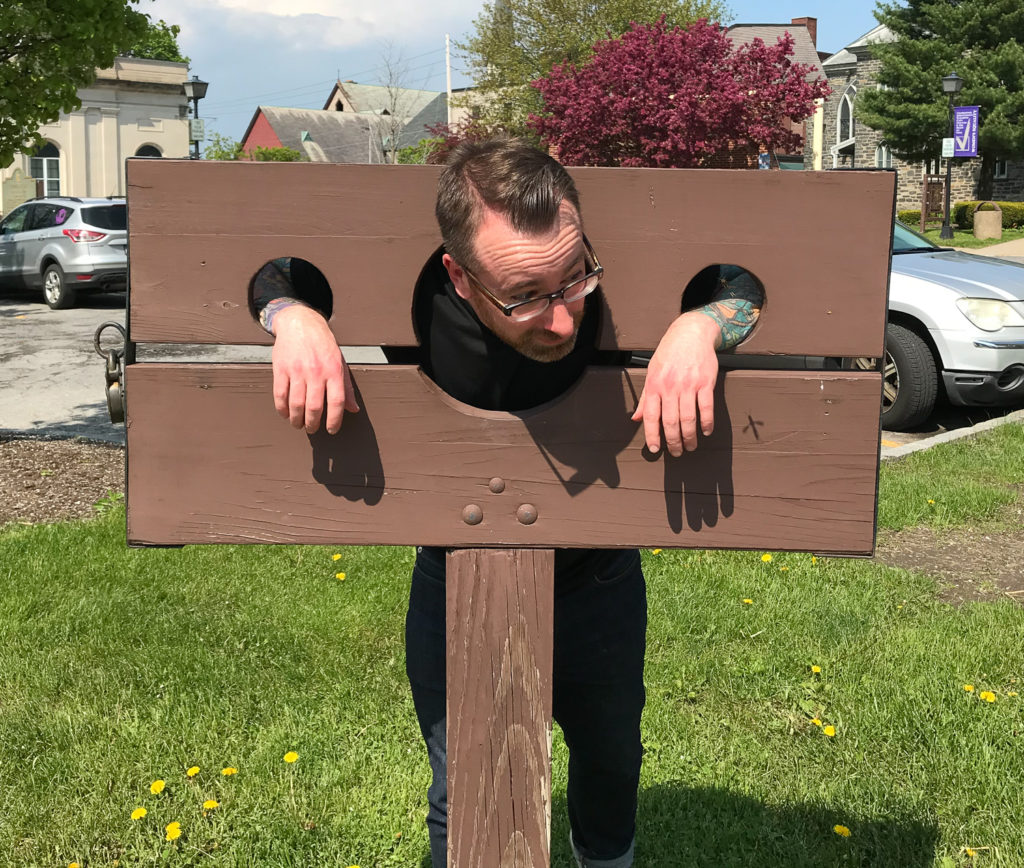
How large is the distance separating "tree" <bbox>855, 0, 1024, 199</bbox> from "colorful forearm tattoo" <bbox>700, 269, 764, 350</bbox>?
106 feet

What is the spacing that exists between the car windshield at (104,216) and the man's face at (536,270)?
14.5 metres

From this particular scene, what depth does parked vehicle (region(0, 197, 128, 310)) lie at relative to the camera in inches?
580

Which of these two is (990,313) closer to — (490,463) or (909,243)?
(909,243)

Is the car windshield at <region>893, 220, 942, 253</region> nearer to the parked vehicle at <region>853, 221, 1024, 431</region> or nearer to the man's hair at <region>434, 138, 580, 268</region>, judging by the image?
the parked vehicle at <region>853, 221, 1024, 431</region>

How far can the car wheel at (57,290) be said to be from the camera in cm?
1475

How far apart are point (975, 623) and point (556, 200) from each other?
3.09 m

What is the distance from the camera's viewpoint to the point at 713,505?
201cm

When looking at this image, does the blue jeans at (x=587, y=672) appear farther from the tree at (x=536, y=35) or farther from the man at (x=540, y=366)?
the tree at (x=536, y=35)

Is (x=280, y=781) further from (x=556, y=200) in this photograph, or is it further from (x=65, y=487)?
(x=65, y=487)

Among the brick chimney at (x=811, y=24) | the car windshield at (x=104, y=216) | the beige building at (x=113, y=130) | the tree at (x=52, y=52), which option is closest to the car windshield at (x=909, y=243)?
the tree at (x=52, y=52)

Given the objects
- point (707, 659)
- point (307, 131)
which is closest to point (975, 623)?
point (707, 659)

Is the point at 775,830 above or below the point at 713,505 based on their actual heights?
below

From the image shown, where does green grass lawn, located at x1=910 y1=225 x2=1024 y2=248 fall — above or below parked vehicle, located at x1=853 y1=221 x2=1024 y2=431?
above

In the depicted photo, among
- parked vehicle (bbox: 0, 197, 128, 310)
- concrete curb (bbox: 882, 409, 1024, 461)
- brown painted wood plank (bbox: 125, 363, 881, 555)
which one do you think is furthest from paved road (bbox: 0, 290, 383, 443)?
brown painted wood plank (bbox: 125, 363, 881, 555)
